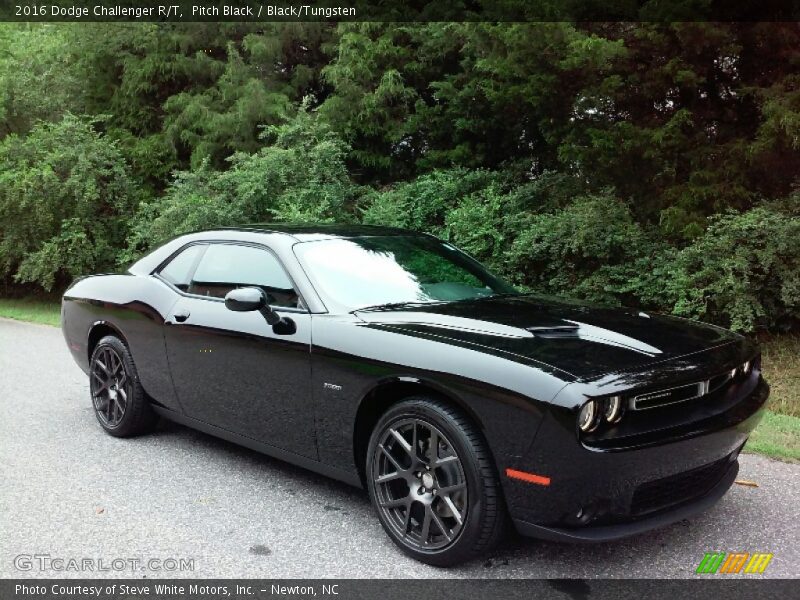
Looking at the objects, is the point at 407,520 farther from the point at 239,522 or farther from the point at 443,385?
the point at 239,522

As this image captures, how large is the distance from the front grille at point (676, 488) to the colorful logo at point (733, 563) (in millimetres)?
292

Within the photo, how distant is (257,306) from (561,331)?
1.62 metres

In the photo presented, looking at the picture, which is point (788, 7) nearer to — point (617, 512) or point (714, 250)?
point (714, 250)

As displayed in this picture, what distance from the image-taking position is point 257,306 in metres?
4.05

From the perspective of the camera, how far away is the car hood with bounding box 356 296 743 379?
10.5 ft

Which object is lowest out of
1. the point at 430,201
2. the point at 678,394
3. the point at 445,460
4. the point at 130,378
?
the point at 130,378

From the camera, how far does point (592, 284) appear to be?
9.02 metres

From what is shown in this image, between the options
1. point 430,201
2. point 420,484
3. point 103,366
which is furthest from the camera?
point 430,201

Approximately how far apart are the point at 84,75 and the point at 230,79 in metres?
5.42

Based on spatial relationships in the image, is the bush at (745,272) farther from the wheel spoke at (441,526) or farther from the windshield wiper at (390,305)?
the wheel spoke at (441,526)

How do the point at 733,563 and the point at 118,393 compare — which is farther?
the point at 118,393

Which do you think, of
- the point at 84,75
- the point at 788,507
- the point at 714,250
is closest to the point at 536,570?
the point at 788,507

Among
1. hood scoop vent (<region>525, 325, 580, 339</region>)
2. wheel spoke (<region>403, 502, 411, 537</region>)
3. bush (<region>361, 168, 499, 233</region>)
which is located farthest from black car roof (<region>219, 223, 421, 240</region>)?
bush (<region>361, 168, 499, 233</region>)

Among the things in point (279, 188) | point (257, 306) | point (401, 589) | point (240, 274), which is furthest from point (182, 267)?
point (279, 188)
